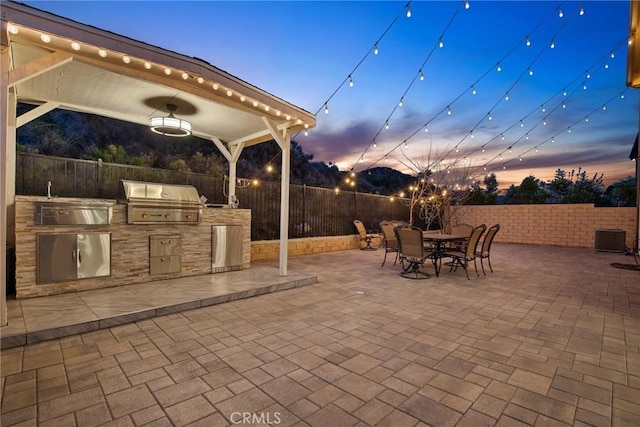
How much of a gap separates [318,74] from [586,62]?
7.13 m

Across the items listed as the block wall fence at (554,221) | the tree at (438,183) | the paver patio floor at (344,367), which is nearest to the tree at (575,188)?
the block wall fence at (554,221)

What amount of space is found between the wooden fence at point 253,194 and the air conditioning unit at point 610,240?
623cm

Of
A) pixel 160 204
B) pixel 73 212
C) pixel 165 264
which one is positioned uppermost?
pixel 160 204

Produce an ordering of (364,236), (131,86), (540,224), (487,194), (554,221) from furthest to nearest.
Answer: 1. (487,194)
2. (540,224)
3. (554,221)
4. (364,236)
5. (131,86)

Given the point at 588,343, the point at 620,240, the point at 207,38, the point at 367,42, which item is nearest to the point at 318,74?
the point at 367,42

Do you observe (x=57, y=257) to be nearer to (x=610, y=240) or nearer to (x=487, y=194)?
(x=610, y=240)

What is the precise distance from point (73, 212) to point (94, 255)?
609mm

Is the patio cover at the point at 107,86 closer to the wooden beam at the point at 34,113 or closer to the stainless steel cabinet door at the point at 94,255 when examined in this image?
the wooden beam at the point at 34,113

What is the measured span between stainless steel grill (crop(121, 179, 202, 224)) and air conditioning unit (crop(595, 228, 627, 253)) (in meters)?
12.2

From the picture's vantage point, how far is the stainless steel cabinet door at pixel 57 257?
11.6 feet

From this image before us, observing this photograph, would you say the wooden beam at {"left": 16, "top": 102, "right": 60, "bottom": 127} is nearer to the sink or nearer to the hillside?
the sink

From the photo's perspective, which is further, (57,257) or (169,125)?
(169,125)

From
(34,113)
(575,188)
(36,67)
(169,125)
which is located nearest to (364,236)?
(169,125)

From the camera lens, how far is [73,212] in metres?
3.72
